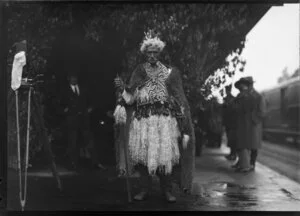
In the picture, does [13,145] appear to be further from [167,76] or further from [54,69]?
[167,76]

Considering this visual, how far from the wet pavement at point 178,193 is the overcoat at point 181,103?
0.87 feet

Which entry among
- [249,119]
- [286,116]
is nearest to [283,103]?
[286,116]

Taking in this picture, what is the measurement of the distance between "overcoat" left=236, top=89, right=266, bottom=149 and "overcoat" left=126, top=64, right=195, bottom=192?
1066 mm

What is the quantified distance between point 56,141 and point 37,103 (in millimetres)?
705

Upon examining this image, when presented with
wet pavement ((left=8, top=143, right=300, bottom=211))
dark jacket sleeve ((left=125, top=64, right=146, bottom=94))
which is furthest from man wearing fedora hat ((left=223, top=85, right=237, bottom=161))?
dark jacket sleeve ((left=125, top=64, right=146, bottom=94))

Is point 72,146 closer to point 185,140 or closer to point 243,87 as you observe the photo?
point 185,140

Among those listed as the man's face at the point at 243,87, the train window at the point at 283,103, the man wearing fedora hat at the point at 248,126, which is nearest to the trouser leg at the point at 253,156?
the man wearing fedora hat at the point at 248,126

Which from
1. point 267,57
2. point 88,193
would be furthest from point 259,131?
point 88,193

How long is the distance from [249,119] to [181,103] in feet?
5.09

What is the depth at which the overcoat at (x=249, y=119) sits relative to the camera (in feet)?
25.5

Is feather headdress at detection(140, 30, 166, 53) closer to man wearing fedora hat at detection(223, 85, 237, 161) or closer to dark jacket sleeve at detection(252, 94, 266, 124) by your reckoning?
man wearing fedora hat at detection(223, 85, 237, 161)

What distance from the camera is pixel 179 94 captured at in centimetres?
690

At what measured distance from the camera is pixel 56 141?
24.8ft

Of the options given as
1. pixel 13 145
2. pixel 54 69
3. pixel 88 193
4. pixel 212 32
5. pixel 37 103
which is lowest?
pixel 88 193
